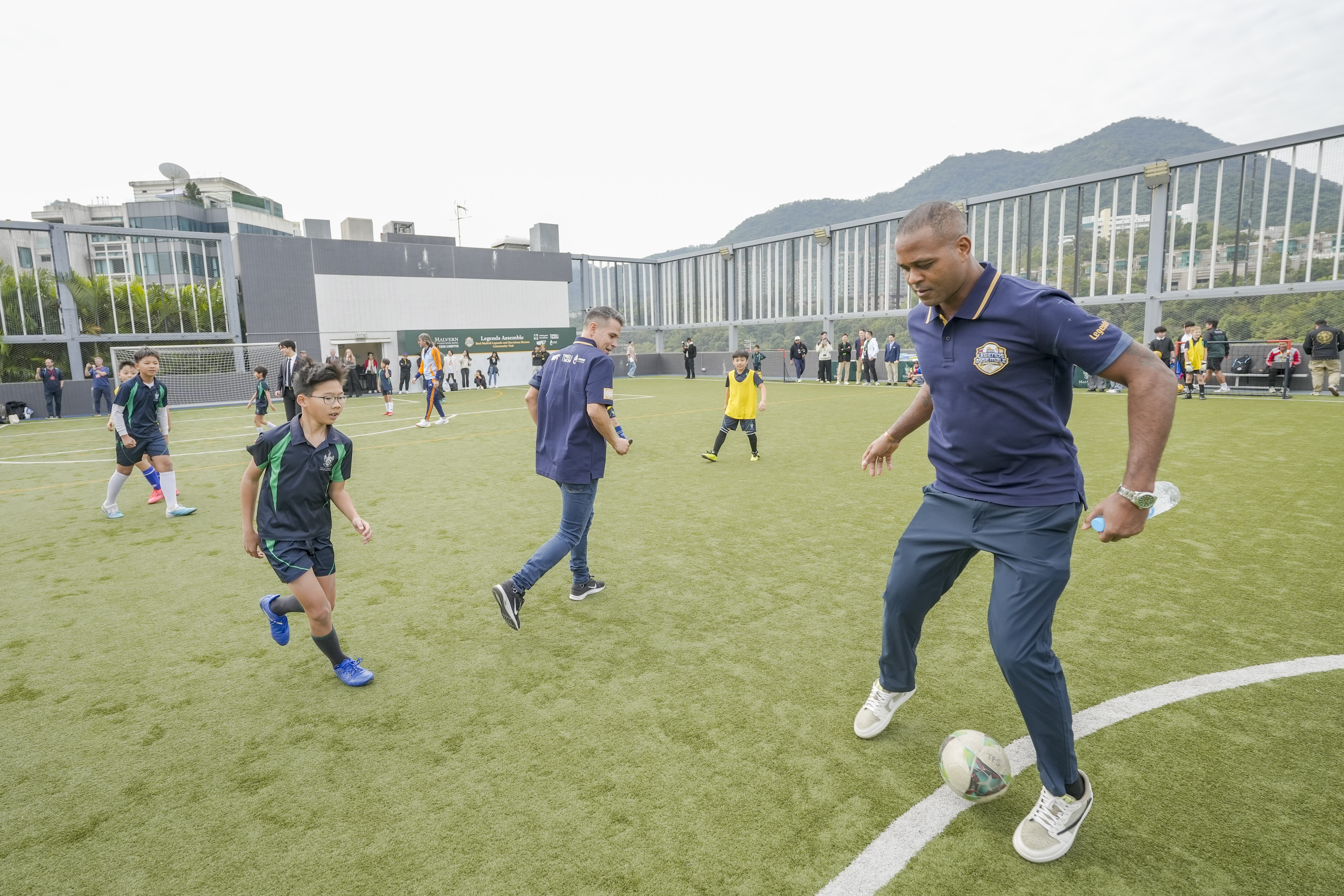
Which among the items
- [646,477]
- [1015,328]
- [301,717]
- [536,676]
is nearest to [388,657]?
[301,717]

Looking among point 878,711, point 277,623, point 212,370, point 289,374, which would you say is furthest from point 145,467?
point 212,370

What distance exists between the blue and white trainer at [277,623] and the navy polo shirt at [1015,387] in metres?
3.69

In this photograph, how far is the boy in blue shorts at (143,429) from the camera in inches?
280

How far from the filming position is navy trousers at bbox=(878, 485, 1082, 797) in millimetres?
2275

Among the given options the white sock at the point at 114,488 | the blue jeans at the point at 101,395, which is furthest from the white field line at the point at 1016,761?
the blue jeans at the point at 101,395

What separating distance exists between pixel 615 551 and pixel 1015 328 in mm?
4278

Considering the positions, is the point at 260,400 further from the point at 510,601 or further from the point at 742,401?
the point at 510,601

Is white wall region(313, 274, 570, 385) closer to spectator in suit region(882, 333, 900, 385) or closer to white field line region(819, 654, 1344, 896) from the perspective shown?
spectator in suit region(882, 333, 900, 385)

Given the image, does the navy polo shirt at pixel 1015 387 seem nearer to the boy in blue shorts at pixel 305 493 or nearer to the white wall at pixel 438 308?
the boy in blue shorts at pixel 305 493

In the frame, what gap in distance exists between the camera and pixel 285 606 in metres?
3.78

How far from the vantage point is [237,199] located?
238ft

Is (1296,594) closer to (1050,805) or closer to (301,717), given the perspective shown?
(1050,805)

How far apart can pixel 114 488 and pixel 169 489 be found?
560mm

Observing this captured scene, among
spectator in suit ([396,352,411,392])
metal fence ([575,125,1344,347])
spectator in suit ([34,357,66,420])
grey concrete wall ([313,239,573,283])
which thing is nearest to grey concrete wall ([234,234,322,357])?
grey concrete wall ([313,239,573,283])
